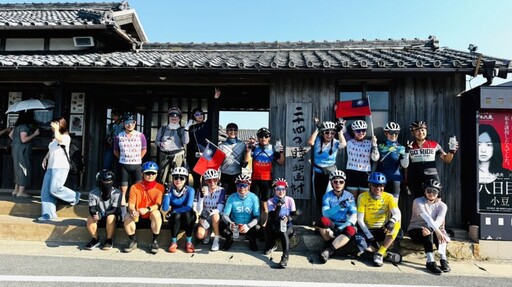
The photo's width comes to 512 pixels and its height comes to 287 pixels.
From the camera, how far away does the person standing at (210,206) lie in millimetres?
5480

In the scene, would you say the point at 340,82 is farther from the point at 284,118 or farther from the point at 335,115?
the point at 284,118

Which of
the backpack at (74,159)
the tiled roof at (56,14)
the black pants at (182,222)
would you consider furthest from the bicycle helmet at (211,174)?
the tiled roof at (56,14)

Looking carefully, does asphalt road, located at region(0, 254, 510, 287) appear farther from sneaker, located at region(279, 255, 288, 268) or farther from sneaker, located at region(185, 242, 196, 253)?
sneaker, located at region(185, 242, 196, 253)

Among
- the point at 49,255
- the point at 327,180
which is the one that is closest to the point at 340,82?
the point at 327,180

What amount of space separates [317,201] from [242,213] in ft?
4.84

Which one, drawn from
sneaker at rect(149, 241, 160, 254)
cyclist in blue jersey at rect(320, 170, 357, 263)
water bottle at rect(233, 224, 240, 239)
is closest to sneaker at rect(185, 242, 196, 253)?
sneaker at rect(149, 241, 160, 254)

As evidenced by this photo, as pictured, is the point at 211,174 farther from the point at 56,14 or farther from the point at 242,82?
the point at 56,14

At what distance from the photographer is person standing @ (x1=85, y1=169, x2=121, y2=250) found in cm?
538

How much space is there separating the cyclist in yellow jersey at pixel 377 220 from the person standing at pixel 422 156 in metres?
0.87

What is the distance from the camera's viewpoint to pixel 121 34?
8.86 metres

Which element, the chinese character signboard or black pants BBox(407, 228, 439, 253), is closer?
black pants BBox(407, 228, 439, 253)

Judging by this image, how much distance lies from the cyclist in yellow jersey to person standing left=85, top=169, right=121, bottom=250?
4.12 metres

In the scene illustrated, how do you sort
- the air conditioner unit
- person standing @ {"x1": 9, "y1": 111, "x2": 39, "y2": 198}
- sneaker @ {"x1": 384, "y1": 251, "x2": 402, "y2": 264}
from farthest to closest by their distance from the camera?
the air conditioner unit < person standing @ {"x1": 9, "y1": 111, "x2": 39, "y2": 198} < sneaker @ {"x1": 384, "y1": 251, "x2": 402, "y2": 264}

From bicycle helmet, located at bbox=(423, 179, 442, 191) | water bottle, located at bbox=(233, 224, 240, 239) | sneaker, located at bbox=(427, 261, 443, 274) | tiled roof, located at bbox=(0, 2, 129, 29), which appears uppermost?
tiled roof, located at bbox=(0, 2, 129, 29)
